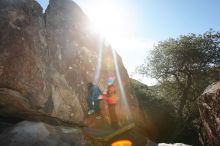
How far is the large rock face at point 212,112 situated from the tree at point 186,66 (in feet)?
54.3

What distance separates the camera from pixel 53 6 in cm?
1830

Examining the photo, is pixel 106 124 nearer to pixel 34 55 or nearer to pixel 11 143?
pixel 34 55

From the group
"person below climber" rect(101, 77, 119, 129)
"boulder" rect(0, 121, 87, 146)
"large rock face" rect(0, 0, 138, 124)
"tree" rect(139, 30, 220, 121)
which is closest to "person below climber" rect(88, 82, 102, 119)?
"large rock face" rect(0, 0, 138, 124)

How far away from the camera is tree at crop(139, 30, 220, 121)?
2811 centimetres

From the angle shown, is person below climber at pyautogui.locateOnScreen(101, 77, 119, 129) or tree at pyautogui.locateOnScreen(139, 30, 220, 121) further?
tree at pyautogui.locateOnScreen(139, 30, 220, 121)

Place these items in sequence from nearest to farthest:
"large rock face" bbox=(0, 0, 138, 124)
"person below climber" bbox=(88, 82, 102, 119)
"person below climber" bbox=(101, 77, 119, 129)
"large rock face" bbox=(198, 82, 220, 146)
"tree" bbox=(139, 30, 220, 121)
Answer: "large rock face" bbox=(0, 0, 138, 124) → "large rock face" bbox=(198, 82, 220, 146) → "person below climber" bbox=(101, 77, 119, 129) → "person below climber" bbox=(88, 82, 102, 119) → "tree" bbox=(139, 30, 220, 121)

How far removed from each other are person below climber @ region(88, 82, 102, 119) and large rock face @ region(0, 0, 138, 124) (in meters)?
0.50

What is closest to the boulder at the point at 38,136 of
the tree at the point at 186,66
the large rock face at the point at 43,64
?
the large rock face at the point at 43,64

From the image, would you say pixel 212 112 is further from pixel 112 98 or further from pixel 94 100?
pixel 94 100

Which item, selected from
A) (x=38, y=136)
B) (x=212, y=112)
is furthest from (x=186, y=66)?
(x=38, y=136)

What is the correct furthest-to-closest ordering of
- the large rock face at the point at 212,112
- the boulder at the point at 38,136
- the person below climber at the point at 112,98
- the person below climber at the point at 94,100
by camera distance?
the person below climber at the point at 94,100, the person below climber at the point at 112,98, the large rock face at the point at 212,112, the boulder at the point at 38,136

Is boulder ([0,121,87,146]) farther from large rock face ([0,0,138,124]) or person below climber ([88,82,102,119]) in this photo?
person below climber ([88,82,102,119])

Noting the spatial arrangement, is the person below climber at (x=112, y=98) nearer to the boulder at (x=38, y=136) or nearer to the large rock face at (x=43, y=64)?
the large rock face at (x=43, y=64)

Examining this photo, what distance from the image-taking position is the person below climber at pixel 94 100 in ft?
42.8
